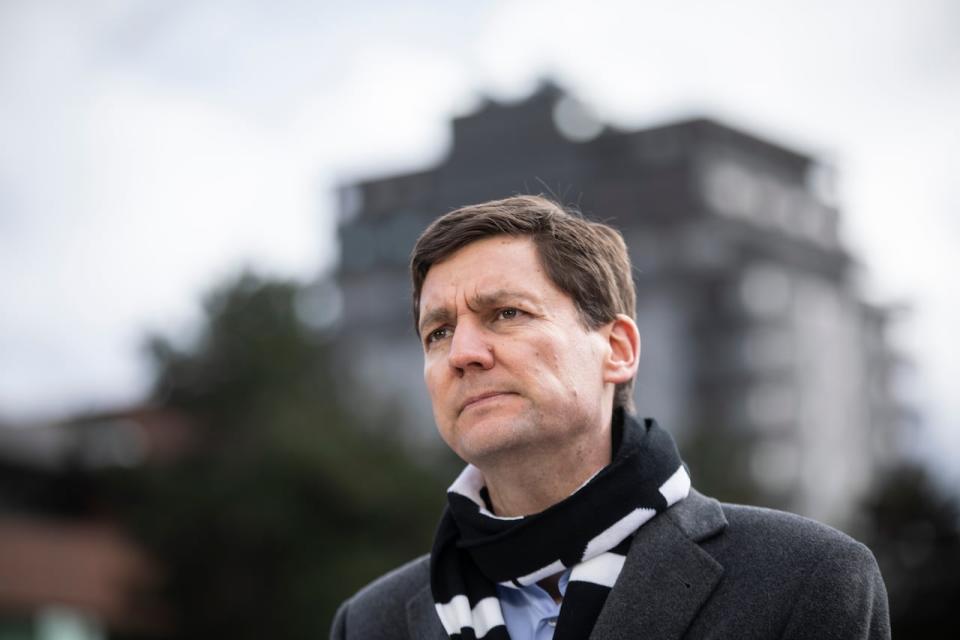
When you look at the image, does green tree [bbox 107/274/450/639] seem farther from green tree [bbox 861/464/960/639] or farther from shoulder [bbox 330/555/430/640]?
shoulder [bbox 330/555/430/640]

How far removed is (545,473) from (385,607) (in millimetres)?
692

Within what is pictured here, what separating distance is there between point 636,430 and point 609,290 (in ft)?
1.26

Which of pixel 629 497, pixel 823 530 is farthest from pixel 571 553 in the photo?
pixel 823 530

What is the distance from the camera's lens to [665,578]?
2896mm

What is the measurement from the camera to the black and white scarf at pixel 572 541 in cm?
294

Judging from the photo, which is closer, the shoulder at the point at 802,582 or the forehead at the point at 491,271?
the shoulder at the point at 802,582

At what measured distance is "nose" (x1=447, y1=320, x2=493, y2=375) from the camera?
3.03m

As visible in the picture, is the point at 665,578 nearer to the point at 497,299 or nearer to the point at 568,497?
the point at 568,497

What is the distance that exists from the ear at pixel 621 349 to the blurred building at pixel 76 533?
92.8 ft

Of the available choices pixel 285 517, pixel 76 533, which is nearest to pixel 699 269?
pixel 285 517

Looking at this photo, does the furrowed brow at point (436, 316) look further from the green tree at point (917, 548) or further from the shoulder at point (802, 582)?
the green tree at point (917, 548)

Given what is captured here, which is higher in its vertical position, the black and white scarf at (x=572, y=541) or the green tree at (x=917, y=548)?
the black and white scarf at (x=572, y=541)

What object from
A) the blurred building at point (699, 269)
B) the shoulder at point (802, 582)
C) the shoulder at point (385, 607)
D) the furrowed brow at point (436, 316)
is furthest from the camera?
the blurred building at point (699, 269)

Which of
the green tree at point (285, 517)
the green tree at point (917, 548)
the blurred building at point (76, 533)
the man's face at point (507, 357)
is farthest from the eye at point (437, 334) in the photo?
the green tree at point (285, 517)
